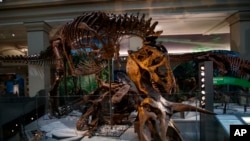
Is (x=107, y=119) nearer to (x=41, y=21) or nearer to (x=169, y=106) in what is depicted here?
(x=169, y=106)

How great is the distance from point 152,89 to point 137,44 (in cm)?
321

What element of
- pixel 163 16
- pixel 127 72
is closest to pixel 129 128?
pixel 127 72

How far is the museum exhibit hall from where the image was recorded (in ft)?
9.78

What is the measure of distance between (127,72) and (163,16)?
3507 millimetres

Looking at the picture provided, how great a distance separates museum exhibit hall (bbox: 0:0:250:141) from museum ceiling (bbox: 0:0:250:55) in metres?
0.03

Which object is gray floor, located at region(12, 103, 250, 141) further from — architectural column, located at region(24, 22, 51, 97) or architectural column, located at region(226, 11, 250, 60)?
architectural column, located at region(226, 11, 250, 60)

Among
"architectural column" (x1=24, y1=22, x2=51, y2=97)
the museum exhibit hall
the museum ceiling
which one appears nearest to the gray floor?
the museum exhibit hall

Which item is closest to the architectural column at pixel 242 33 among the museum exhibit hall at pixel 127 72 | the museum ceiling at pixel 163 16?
the museum exhibit hall at pixel 127 72

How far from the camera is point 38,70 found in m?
6.66

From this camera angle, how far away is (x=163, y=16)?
245 inches

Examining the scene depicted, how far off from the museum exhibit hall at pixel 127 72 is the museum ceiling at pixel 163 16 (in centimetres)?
3

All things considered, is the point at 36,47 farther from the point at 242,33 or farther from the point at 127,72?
the point at 242,33

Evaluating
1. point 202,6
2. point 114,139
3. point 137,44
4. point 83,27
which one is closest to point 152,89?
point 114,139

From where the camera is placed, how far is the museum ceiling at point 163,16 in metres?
6.08
